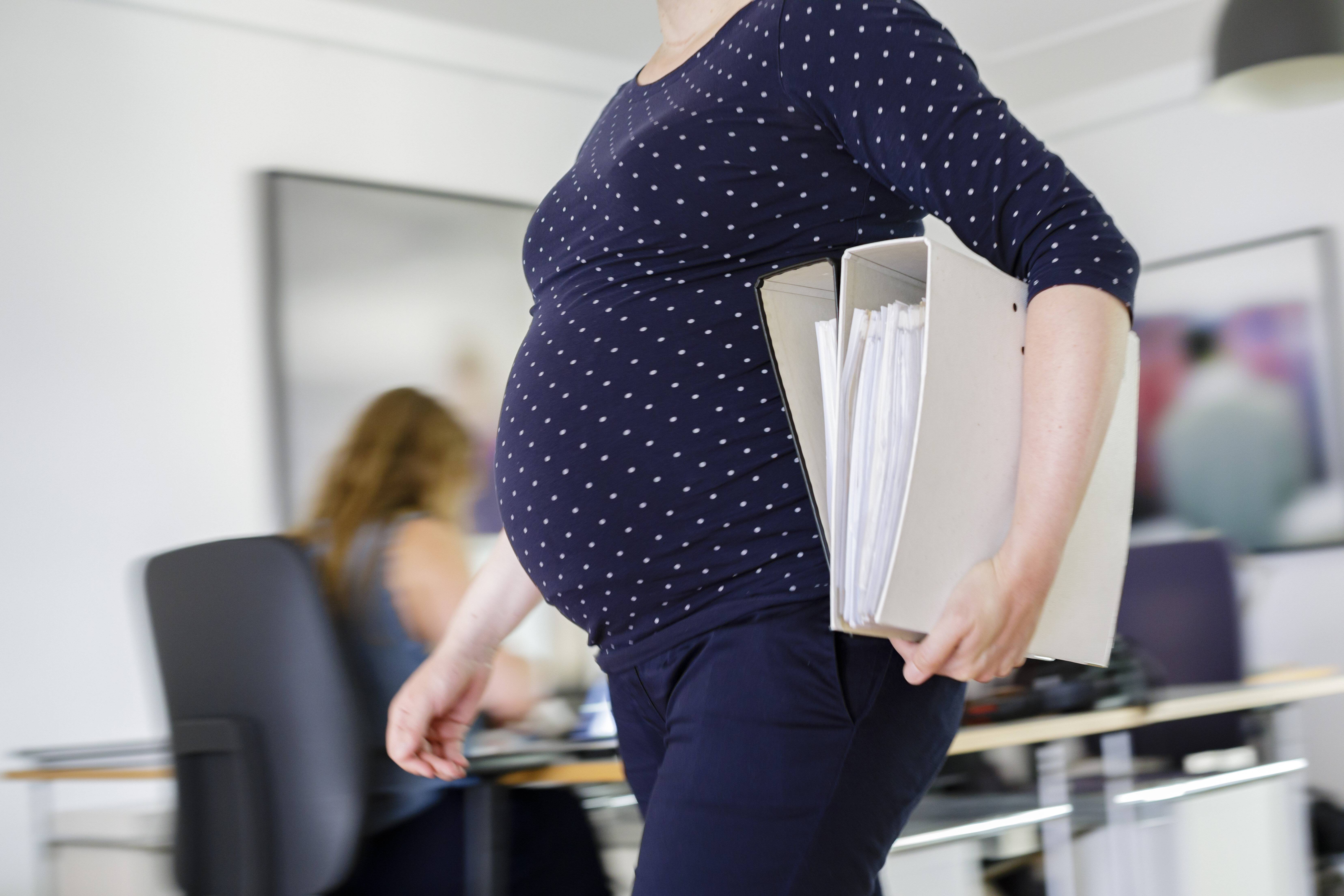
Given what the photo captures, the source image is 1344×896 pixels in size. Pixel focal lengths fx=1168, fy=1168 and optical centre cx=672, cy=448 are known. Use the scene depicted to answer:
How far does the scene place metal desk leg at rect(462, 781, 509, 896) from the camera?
4.89 feet

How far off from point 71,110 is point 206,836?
2.15 m

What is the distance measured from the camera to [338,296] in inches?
129

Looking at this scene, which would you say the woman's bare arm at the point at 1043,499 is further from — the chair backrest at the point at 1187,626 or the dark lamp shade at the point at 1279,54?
the chair backrest at the point at 1187,626

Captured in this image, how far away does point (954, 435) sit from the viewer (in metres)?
0.65

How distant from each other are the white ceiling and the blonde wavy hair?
186cm

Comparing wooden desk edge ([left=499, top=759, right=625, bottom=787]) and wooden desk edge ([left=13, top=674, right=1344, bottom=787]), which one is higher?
wooden desk edge ([left=499, top=759, right=625, bottom=787])

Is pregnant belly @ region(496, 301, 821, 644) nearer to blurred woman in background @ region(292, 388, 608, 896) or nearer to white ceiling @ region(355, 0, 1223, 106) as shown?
blurred woman in background @ region(292, 388, 608, 896)

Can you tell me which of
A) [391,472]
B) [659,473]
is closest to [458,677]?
[659,473]

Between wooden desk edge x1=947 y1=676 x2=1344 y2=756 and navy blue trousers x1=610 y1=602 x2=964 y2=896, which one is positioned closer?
navy blue trousers x1=610 y1=602 x2=964 y2=896

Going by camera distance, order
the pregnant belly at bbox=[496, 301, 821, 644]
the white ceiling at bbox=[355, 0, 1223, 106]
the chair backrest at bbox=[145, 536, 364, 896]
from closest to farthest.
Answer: the pregnant belly at bbox=[496, 301, 821, 644]
the chair backrest at bbox=[145, 536, 364, 896]
the white ceiling at bbox=[355, 0, 1223, 106]


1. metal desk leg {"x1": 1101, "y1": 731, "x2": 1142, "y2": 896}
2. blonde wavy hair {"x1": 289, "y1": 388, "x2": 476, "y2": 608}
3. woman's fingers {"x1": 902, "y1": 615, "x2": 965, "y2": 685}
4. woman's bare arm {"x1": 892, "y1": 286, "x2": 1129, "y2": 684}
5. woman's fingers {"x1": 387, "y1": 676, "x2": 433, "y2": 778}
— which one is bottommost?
metal desk leg {"x1": 1101, "y1": 731, "x2": 1142, "y2": 896}

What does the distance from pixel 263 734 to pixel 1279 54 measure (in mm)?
2337

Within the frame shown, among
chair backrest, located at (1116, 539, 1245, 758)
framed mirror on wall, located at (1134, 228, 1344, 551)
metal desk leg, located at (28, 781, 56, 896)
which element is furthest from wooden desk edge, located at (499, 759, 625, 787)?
framed mirror on wall, located at (1134, 228, 1344, 551)

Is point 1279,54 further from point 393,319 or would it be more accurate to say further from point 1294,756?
A: point 393,319
